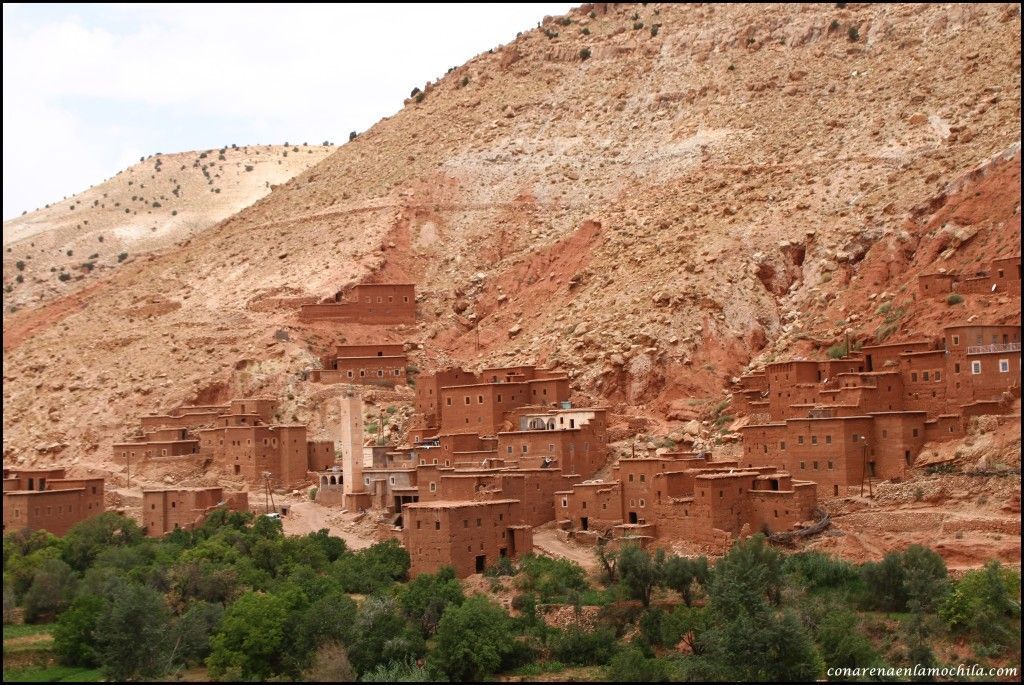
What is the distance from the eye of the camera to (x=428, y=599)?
35312mm

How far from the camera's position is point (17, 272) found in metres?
86.9

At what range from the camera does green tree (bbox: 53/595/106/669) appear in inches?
1444

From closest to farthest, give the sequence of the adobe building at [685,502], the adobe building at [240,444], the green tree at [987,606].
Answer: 1. the green tree at [987,606]
2. the adobe building at [685,502]
3. the adobe building at [240,444]

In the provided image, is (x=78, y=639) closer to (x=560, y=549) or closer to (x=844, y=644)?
(x=560, y=549)

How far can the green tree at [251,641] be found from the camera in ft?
113

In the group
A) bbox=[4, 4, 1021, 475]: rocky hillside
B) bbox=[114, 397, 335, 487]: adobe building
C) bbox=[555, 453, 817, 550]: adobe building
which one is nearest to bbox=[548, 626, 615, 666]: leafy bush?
bbox=[555, 453, 817, 550]: adobe building

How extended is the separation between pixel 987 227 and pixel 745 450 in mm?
9725

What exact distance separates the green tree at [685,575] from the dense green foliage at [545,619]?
4cm

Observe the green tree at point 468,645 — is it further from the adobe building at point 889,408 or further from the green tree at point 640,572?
the adobe building at point 889,408

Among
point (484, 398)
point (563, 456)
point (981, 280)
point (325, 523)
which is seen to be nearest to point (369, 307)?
point (484, 398)

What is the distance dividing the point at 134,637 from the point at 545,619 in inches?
315

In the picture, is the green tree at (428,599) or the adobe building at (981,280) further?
the adobe building at (981,280)

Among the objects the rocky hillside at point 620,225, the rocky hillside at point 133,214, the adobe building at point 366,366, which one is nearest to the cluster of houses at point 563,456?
the rocky hillside at point 620,225

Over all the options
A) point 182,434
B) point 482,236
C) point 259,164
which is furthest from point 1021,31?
point 259,164
